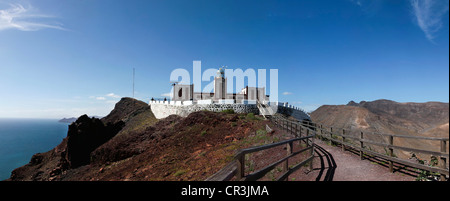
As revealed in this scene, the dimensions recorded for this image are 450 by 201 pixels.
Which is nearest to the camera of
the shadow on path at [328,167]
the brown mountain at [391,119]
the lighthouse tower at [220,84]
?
the shadow on path at [328,167]

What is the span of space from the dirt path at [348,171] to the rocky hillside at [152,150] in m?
3.71

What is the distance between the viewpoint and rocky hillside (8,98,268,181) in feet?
33.5

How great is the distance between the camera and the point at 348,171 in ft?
20.5

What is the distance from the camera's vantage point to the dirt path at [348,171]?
5.55 m

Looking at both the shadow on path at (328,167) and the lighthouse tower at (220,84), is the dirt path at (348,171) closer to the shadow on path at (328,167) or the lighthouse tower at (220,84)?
the shadow on path at (328,167)

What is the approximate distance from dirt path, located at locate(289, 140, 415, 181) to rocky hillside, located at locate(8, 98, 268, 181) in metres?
3.71

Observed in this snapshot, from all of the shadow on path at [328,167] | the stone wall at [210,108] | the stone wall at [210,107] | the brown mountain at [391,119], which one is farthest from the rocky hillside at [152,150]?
the brown mountain at [391,119]

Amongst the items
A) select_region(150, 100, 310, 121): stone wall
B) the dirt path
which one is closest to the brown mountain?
select_region(150, 100, 310, 121): stone wall

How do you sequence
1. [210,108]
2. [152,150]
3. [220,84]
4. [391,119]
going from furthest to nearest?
[391,119] < [220,84] < [210,108] < [152,150]

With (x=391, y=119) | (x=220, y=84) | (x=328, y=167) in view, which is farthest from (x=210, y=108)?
(x=391, y=119)

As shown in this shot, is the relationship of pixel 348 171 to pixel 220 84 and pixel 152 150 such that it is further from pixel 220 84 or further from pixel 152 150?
pixel 220 84

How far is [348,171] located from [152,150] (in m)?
15.5
